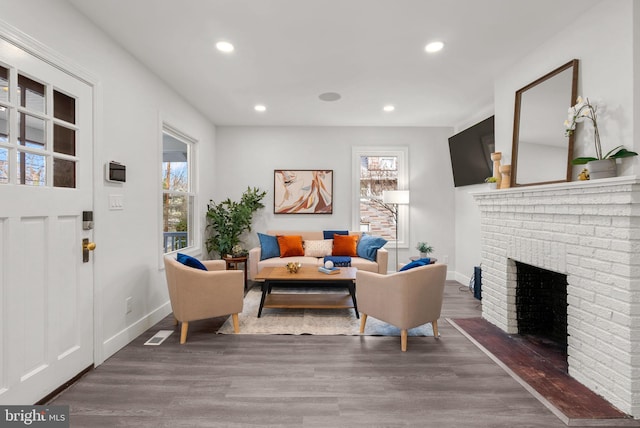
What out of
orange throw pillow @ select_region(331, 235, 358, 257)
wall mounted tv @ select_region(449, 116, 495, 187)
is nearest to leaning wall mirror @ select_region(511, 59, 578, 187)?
wall mounted tv @ select_region(449, 116, 495, 187)

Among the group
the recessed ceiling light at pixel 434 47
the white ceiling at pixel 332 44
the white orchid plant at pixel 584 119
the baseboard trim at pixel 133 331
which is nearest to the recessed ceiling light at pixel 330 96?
the white ceiling at pixel 332 44

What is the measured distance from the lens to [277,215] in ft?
17.3

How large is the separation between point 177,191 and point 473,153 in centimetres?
404

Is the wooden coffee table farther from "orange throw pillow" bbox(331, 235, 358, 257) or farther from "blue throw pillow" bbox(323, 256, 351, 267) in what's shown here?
"orange throw pillow" bbox(331, 235, 358, 257)

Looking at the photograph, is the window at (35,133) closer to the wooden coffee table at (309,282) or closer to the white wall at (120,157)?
the white wall at (120,157)

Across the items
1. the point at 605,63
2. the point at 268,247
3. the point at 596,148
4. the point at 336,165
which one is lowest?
the point at 268,247

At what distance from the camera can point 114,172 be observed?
2.51 m

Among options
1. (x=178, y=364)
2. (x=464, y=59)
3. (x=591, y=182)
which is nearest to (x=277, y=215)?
(x=178, y=364)

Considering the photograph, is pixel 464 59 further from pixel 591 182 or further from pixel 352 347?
pixel 352 347

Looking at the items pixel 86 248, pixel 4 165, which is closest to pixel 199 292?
pixel 86 248

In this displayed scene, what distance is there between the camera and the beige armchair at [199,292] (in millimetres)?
2750

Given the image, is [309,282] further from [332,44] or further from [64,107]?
[64,107]

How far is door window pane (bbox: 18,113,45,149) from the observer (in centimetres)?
181

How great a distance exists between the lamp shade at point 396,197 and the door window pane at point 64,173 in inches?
152
